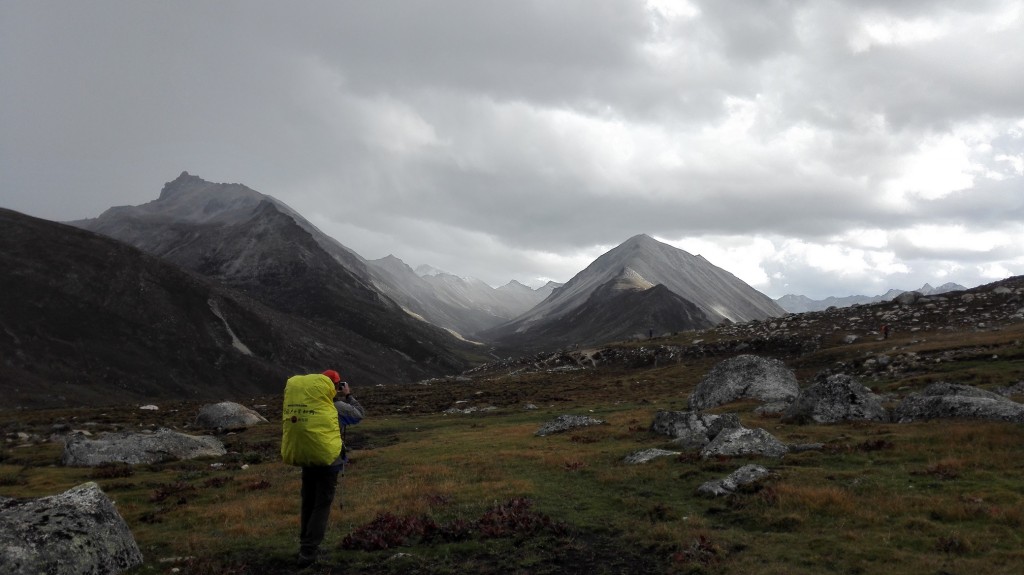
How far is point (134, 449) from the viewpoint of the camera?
36031mm

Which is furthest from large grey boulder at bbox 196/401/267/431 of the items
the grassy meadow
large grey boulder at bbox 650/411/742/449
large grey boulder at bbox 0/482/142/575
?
large grey boulder at bbox 0/482/142/575

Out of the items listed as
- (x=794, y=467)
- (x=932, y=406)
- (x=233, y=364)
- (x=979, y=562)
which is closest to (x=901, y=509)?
(x=979, y=562)

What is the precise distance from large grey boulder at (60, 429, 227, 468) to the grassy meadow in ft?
5.10

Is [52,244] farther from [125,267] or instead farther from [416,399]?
[416,399]

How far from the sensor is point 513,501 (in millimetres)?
18078

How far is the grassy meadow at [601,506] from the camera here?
1252cm

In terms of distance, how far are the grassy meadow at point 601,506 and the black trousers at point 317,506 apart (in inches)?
28.2

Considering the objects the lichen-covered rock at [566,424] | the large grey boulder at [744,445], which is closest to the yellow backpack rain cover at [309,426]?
the large grey boulder at [744,445]

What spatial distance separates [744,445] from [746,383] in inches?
966

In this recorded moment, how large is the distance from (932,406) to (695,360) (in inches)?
2369

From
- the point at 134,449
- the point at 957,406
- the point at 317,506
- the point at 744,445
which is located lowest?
the point at 134,449

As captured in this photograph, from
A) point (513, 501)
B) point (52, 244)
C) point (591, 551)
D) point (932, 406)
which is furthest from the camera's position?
point (52, 244)

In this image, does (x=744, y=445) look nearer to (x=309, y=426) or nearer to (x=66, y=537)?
(x=309, y=426)

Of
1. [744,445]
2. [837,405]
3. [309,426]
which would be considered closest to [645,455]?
[744,445]
